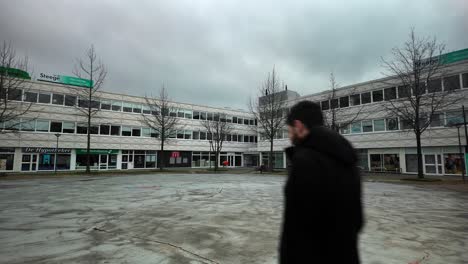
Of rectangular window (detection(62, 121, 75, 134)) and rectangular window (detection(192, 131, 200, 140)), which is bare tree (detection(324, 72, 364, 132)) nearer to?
rectangular window (detection(192, 131, 200, 140))

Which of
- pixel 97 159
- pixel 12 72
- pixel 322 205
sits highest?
pixel 12 72

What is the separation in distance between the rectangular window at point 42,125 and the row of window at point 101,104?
2609 millimetres

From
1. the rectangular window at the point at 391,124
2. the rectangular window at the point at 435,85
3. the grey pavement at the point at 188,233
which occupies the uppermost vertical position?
the rectangular window at the point at 435,85

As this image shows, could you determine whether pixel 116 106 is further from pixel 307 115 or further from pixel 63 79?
pixel 307 115

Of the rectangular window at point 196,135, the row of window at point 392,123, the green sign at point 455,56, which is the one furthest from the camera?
the rectangular window at point 196,135

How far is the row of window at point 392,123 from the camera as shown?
1083 inches

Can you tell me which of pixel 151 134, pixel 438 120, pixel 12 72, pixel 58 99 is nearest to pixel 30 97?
pixel 58 99

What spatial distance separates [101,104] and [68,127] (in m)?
5.47

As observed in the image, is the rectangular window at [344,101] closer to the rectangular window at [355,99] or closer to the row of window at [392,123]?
the rectangular window at [355,99]

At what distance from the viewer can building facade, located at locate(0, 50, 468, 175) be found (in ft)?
92.6

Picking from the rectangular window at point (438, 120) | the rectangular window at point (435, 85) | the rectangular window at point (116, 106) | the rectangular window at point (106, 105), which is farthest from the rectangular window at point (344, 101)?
the rectangular window at point (106, 105)

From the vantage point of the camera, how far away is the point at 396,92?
32406 millimetres

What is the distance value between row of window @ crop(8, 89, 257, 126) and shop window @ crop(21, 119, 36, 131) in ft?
8.73

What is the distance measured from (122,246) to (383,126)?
34.7 m
